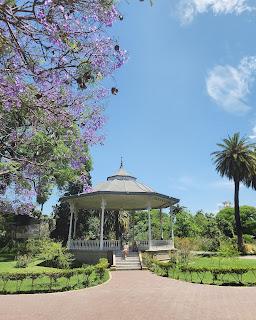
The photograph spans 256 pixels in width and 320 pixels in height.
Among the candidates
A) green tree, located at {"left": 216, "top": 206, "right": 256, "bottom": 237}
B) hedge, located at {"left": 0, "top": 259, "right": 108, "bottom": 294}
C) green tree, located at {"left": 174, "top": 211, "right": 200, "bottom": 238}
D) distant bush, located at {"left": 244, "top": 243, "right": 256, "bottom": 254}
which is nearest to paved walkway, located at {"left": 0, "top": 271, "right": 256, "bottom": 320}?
hedge, located at {"left": 0, "top": 259, "right": 108, "bottom": 294}

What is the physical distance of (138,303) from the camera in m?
12.2

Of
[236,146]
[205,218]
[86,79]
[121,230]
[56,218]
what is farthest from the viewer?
[205,218]

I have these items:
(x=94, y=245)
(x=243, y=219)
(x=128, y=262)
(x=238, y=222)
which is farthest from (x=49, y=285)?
(x=243, y=219)

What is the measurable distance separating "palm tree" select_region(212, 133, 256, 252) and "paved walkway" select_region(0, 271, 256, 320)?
30578 millimetres

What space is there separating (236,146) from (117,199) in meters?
22.9

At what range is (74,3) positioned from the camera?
580cm

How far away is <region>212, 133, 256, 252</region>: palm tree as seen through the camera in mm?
44875

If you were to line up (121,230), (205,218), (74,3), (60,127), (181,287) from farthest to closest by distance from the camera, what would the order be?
(205,218) → (121,230) → (181,287) → (60,127) → (74,3)

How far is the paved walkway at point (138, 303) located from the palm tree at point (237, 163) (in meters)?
30.6

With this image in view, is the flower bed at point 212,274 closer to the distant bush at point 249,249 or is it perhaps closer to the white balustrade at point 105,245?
the white balustrade at point 105,245

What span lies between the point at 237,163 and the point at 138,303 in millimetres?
35409

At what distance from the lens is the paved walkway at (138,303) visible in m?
10.4

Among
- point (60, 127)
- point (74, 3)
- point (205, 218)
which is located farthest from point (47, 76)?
point (205, 218)

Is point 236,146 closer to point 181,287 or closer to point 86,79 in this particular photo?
point 181,287
